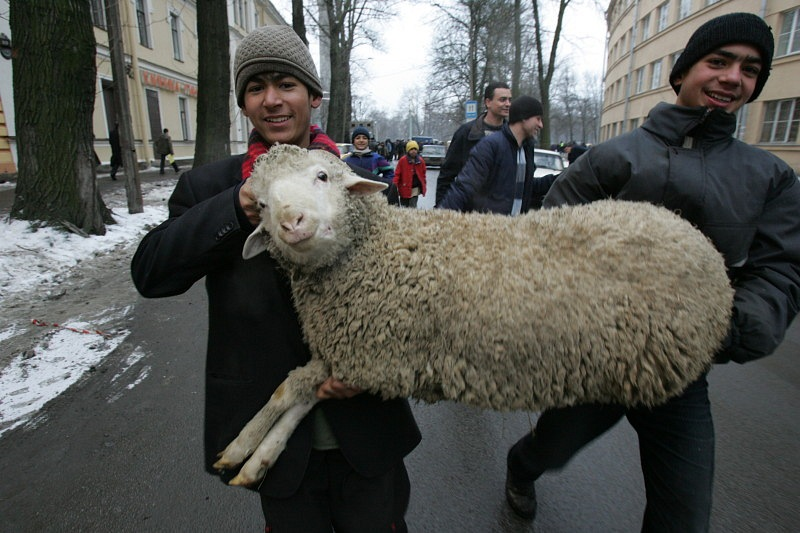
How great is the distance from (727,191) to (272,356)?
170 centimetres

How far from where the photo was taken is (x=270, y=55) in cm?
151

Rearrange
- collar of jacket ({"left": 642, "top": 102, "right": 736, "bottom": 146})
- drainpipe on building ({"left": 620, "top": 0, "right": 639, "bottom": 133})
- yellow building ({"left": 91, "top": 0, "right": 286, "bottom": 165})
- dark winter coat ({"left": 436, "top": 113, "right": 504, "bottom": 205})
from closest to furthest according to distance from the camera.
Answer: collar of jacket ({"left": 642, "top": 102, "right": 736, "bottom": 146}) < dark winter coat ({"left": 436, "top": 113, "right": 504, "bottom": 205}) < yellow building ({"left": 91, "top": 0, "right": 286, "bottom": 165}) < drainpipe on building ({"left": 620, "top": 0, "right": 639, "bottom": 133})

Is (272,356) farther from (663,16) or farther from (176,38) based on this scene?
(663,16)

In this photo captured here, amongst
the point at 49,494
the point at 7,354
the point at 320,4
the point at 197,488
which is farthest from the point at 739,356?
the point at 320,4

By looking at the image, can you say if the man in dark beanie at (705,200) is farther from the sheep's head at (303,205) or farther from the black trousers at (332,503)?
the sheep's head at (303,205)

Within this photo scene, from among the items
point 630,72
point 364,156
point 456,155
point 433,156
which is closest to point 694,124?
point 456,155

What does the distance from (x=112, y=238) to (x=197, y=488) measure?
6.43m

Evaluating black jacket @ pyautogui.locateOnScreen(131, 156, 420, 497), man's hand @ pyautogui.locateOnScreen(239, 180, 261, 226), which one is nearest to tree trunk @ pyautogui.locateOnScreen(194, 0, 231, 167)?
black jacket @ pyautogui.locateOnScreen(131, 156, 420, 497)

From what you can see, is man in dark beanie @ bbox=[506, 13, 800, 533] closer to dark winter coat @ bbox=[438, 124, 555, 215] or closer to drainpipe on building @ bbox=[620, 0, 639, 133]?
dark winter coat @ bbox=[438, 124, 555, 215]

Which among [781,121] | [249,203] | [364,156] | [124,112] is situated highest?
[781,121]

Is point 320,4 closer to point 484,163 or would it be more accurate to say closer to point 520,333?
point 484,163

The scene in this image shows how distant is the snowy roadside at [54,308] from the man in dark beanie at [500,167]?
127 inches

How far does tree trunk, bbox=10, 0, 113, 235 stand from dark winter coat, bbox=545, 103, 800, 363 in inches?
315

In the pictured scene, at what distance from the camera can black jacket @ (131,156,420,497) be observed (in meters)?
1.41
